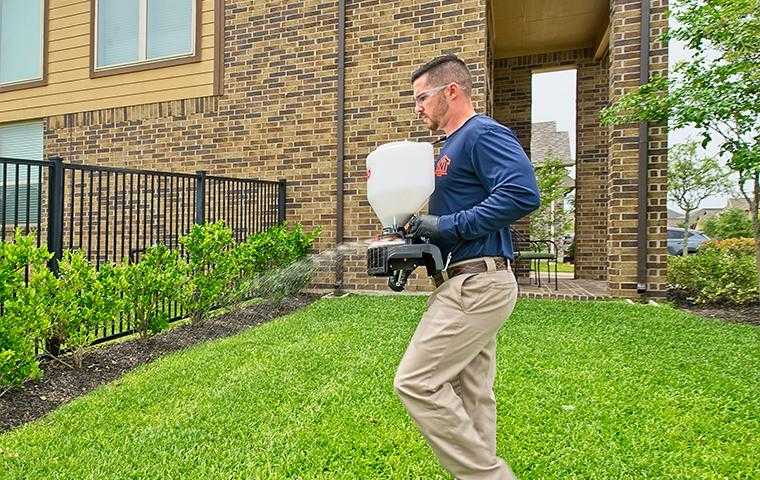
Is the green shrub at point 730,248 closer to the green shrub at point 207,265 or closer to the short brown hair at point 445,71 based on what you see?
the green shrub at point 207,265

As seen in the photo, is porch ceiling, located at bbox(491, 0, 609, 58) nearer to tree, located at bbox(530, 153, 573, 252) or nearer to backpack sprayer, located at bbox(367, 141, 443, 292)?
tree, located at bbox(530, 153, 573, 252)

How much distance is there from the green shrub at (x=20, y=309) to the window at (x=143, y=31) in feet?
18.3

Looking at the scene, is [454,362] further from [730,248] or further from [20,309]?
[730,248]

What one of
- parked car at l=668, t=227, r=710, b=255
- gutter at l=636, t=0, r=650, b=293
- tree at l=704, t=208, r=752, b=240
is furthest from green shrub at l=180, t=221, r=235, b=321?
parked car at l=668, t=227, r=710, b=255

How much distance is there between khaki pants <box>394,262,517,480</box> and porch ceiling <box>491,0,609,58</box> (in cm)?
715

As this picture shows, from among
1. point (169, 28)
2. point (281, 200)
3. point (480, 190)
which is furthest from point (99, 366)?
point (169, 28)

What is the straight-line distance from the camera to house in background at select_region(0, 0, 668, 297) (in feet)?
20.9

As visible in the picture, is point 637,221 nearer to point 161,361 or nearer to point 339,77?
point 339,77

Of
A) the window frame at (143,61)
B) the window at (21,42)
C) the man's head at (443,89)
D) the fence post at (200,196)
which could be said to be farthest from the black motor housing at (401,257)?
the window at (21,42)

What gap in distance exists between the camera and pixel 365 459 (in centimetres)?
251

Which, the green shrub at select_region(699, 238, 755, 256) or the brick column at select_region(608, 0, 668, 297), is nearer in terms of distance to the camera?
the brick column at select_region(608, 0, 668, 297)

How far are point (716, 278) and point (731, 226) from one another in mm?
13591

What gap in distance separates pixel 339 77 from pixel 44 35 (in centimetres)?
593

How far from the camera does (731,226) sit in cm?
1805
